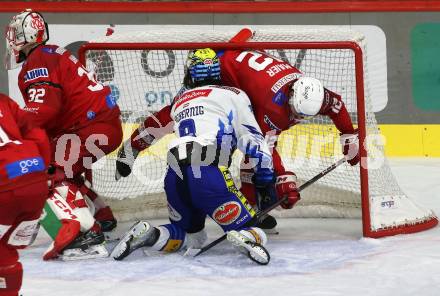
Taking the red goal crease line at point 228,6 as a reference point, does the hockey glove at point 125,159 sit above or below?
below

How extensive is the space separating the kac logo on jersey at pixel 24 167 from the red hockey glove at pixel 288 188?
5.13 ft

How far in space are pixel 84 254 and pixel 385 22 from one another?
2.82 metres

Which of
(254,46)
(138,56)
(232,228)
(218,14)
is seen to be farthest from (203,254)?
(218,14)

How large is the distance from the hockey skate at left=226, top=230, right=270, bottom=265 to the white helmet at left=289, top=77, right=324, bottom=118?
675 millimetres

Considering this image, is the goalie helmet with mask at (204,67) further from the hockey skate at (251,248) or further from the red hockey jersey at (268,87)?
the hockey skate at (251,248)

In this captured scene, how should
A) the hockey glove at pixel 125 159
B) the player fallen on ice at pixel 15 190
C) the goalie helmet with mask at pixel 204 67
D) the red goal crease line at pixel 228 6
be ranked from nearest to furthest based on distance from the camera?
1. the player fallen on ice at pixel 15 190
2. the goalie helmet with mask at pixel 204 67
3. the hockey glove at pixel 125 159
4. the red goal crease line at pixel 228 6

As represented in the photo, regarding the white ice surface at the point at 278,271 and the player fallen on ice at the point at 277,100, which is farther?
the player fallen on ice at the point at 277,100

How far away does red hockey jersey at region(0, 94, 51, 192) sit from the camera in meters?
3.10

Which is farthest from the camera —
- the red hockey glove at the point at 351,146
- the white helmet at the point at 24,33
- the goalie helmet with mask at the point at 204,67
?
the red hockey glove at the point at 351,146

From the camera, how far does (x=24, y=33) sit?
14.8ft

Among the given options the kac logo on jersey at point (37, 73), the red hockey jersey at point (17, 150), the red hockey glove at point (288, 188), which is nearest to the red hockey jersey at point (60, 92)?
the kac logo on jersey at point (37, 73)

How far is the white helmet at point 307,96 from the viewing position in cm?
434

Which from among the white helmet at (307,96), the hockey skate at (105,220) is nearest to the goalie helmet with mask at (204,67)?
the white helmet at (307,96)

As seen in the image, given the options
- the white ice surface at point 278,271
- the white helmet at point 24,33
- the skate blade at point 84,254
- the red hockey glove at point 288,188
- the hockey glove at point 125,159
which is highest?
the white helmet at point 24,33
